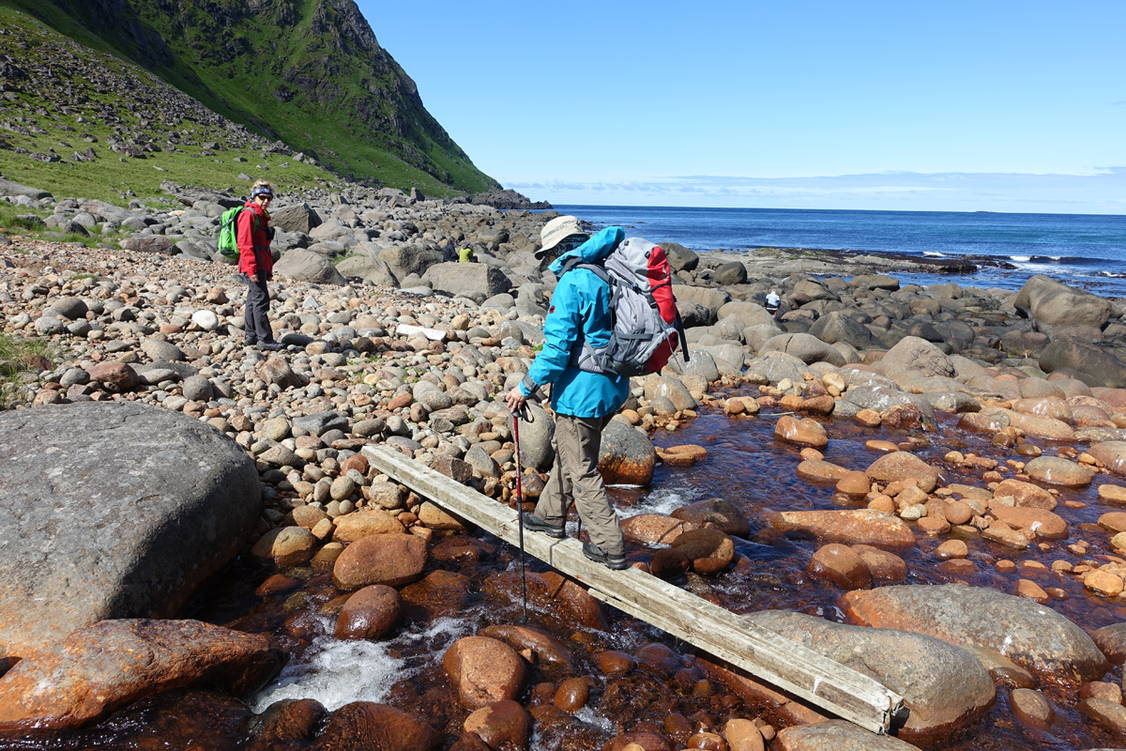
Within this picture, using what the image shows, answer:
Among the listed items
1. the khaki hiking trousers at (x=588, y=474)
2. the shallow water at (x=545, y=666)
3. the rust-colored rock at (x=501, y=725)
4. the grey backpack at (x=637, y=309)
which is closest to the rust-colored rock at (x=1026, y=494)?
the shallow water at (x=545, y=666)

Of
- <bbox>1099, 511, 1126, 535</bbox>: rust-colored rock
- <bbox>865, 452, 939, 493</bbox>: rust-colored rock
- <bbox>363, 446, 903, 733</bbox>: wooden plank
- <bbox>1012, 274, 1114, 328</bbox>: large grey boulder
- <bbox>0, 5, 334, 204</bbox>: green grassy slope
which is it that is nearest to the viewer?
<bbox>363, 446, 903, 733</bbox>: wooden plank

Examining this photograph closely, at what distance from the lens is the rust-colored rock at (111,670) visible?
380cm

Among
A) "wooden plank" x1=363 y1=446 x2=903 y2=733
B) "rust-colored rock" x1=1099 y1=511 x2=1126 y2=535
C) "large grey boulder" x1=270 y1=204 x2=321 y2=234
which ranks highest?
"large grey boulder" x1=270 y1=204 x2=321 y2=234

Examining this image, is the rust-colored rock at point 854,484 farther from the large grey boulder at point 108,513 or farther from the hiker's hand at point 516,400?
the large grey boulder at point 108,513

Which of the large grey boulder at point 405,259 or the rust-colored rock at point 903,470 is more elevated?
the large grey boulder at point 405,259

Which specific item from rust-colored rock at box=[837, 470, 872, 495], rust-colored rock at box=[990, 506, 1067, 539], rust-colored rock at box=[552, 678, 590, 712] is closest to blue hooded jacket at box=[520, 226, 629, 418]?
rust-colored rock at box=[552, 678, 590, 712]

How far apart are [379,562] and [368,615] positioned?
34.0 inches

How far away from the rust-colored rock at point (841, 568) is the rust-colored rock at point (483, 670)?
3.72 metres

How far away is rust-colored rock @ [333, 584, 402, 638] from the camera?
5590 mm

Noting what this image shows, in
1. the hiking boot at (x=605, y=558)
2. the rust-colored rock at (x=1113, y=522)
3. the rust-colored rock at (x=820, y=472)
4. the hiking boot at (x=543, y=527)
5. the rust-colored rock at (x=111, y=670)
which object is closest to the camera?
the rust-colored rock at (x=111, y=670)

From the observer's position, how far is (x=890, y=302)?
29.5m

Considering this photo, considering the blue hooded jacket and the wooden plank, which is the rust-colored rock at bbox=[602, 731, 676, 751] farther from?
the blue hooded jacket

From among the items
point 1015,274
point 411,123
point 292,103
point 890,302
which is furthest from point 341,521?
point 411,123

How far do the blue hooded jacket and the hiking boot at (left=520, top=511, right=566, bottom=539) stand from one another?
1.58m
